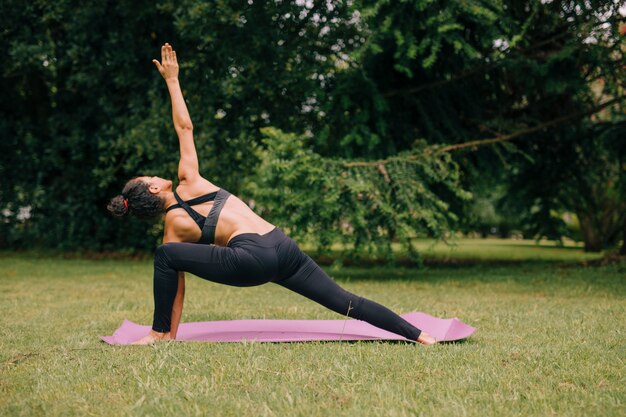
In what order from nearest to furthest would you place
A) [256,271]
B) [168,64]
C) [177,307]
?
[256,271], [177,307], [168,64]

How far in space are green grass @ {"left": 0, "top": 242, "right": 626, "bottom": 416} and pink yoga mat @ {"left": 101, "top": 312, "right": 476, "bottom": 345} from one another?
0.18 m

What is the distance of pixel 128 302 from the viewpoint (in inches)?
315

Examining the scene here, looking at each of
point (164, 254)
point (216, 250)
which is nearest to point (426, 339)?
point (216, 250)

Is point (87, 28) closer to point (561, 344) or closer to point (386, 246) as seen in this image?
point (386, 246)

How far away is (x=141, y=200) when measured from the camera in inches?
193

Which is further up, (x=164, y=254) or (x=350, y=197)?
(x=350, y=197)

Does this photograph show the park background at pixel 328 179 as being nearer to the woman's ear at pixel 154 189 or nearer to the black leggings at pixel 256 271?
the black leggings at pixel 256 271

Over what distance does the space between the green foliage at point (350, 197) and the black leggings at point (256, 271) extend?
16.0ft

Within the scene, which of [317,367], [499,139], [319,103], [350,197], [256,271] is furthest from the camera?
[319,103]

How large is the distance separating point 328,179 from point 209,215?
201 inches

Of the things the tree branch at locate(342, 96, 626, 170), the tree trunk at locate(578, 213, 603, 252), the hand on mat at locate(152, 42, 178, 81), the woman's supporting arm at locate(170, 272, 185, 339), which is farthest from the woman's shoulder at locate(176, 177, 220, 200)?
the tree trunk at locate(578, 213, 603, 252)

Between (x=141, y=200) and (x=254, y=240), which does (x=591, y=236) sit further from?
(x=141, y=200)

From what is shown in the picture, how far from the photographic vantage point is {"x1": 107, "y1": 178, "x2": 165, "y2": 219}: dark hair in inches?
193

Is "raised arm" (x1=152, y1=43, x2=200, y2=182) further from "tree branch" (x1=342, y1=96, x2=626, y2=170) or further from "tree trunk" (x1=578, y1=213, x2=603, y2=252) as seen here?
"tree trunk" (x1=578, y1=213, x2=603, y2=252)
